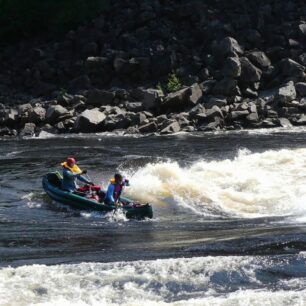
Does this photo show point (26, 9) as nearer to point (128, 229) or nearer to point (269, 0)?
point (269, 0)

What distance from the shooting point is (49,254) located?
13.9 m

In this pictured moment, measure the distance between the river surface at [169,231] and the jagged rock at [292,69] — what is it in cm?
777

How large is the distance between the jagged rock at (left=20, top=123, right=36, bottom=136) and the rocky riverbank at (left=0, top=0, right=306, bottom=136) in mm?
73

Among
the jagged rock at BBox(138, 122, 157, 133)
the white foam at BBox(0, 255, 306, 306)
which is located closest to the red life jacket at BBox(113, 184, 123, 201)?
the white foam at BBox(0, 255, 306, 306)

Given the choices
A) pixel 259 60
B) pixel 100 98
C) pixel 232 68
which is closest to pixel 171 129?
pixel 232 68

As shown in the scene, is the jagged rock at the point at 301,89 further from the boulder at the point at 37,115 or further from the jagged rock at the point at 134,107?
the boulder at the point at 37,115

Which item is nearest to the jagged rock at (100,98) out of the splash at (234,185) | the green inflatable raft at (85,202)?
the splash at (234,185)

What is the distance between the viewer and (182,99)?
113 feet

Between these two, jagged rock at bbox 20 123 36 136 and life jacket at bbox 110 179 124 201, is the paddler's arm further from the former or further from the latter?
jagged rock at bbox 20 123 36 136

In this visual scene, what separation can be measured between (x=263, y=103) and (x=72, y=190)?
16251 millimetres

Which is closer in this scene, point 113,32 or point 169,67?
point 169,67

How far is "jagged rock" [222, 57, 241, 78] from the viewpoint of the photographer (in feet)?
117

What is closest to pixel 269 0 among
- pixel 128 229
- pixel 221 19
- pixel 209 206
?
pixel 221 19

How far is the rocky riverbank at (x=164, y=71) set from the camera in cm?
3400
